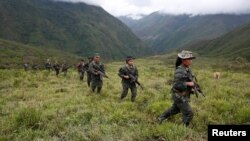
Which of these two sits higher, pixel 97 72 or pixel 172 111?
pixel 97 72

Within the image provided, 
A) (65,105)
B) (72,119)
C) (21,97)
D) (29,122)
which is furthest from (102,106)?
(21,97)

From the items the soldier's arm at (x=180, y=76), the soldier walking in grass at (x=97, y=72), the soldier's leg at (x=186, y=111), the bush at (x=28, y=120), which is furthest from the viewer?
the soldier walking in grass at (x=97, y=72)

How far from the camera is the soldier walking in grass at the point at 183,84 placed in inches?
416

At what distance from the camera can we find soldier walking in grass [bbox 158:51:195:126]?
1056 centimetres

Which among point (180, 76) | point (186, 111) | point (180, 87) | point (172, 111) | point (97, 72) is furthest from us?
point (97, 72)

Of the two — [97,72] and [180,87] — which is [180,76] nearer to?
[180,87]

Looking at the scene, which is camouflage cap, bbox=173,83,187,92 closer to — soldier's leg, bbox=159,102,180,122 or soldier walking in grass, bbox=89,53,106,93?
soldier's leg, bbox=159,102,180,122

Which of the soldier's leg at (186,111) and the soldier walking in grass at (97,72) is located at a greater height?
the soldier walking in grass at (97,72)

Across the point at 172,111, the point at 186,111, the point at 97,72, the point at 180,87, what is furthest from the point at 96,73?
the point at 180,87

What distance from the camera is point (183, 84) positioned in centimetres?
1056

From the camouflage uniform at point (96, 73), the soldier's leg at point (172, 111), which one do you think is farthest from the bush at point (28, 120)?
the camouflage uniform at point (96, 73)

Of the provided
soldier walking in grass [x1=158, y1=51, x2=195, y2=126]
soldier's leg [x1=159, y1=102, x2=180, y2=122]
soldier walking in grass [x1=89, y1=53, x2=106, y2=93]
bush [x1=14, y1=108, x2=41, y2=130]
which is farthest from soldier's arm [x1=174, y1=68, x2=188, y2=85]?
soldier walking in grass [x1=89, y1=53, x2=106, y2=93]

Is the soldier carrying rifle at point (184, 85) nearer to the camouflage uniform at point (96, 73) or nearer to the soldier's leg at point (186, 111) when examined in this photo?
the soldier's leg at point (186, 111)

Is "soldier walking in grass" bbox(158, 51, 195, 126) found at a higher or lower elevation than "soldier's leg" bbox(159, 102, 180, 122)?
higher
